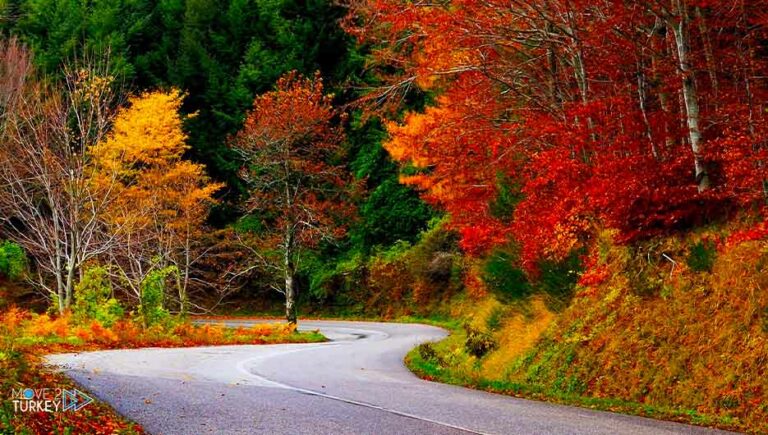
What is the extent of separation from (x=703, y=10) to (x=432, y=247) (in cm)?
2495

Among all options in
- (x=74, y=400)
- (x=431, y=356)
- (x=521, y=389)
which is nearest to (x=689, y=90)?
(x=521, y=389)

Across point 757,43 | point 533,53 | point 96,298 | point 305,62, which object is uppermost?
point 305,62

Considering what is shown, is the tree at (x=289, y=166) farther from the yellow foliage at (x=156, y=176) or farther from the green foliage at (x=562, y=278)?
the green foliage at (x=562, y=278)

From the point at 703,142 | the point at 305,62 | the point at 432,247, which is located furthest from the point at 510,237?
the point at 305,62

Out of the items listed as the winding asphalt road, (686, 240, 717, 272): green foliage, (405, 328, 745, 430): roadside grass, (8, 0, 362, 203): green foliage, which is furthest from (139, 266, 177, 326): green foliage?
(8, 0, 362, 203): green foliage

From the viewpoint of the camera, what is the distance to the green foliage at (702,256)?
35.8 ft

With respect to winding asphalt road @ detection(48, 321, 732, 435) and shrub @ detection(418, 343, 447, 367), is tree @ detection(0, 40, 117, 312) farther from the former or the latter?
shrub @ detection(418, 343, 447, 367)

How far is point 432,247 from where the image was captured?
36.0 meters

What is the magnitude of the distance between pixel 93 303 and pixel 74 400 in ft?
44.3

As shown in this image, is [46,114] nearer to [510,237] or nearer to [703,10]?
[510,237]

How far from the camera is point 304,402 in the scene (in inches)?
367

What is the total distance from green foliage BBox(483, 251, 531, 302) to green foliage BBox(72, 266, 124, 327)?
1102 centimetres

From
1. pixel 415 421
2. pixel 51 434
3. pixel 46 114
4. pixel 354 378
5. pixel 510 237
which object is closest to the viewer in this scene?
pixel 51 434

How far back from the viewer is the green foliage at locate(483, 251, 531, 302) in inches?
648
